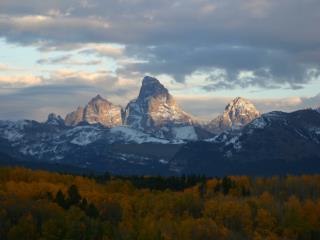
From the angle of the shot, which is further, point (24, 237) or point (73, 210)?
point (73, 210)

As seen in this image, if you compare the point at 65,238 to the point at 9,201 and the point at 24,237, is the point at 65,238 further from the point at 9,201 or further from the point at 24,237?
the point at 9,201

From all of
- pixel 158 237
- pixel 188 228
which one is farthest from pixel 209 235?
pixel 158 237

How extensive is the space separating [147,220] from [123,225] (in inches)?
479

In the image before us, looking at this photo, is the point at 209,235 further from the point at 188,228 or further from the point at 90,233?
the point at 90,233

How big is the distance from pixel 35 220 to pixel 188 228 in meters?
39.5

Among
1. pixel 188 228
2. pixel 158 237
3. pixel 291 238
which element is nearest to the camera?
pixel 158 237

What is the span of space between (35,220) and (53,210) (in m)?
10.3

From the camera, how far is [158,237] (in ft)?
499

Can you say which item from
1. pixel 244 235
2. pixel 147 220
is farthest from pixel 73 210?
pixel 244 235

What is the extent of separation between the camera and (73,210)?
18038cm

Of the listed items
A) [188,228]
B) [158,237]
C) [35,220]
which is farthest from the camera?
[188,228]

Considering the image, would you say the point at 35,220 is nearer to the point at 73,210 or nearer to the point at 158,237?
the point at 73,210

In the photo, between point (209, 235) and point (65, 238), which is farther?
point (209, 235)

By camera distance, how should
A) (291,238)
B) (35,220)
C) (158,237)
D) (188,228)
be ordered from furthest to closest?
(291,238) → (188,228) → (35,220) → (158,237)
